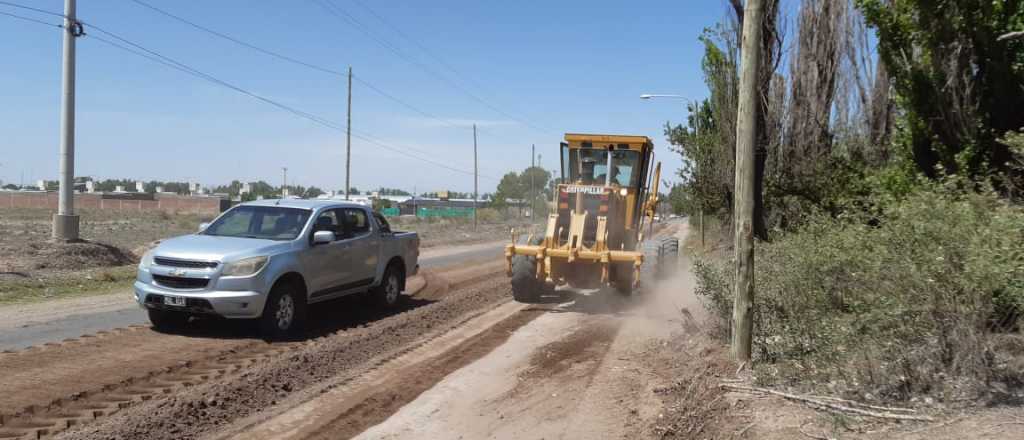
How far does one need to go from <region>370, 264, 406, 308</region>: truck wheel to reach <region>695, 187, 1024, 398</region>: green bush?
7.17 m

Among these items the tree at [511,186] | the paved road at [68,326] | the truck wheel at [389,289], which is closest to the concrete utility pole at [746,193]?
the truck wheel at [389,289]

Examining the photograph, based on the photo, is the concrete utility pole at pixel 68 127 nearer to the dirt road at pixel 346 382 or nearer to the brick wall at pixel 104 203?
the dirt road at pixel 346 382

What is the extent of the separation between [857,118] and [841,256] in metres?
12.0

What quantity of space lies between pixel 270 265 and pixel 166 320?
176 cm

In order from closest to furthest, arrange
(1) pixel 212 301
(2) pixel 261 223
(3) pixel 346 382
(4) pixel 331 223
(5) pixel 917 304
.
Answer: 1. (5) pixel 917 304
2. (3) pixel 346 382
3. (1) pixel 212 301
4. (2) pixel 261 223
5. (4) pixel 331 223

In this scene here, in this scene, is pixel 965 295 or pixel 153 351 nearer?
pixel 965 295

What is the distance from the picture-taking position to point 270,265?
31.9ft

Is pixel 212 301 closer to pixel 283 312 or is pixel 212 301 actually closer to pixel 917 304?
pixel 283 312

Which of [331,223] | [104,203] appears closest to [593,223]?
[331,223]

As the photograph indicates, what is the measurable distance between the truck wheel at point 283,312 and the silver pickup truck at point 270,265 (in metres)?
0.01

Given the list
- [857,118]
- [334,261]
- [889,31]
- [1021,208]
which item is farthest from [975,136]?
[334,261]

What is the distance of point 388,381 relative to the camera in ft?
25.6

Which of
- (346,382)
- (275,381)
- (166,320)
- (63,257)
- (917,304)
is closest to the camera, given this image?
(917,304)

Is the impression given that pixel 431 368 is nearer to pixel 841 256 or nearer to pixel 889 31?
pixel 841 256
